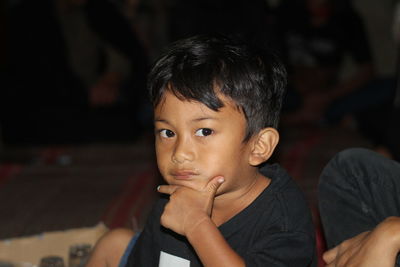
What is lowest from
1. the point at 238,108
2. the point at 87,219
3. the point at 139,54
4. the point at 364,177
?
the point at 87,219

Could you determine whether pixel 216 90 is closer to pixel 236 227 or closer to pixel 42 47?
pixel 236 227

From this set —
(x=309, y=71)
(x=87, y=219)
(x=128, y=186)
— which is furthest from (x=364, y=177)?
(x=309, y=71)

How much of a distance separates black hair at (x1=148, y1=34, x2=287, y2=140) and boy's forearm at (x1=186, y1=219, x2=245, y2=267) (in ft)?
0.59

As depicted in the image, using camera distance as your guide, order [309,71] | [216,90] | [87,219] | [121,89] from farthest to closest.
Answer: [309,71] → [121,89] → [87,219] → [216,90]

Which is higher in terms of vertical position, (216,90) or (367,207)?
(216,90)

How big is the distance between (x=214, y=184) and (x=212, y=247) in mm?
112

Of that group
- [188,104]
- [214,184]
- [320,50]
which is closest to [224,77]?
[188,104]

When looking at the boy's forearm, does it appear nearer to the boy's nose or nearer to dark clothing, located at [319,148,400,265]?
the boy's nose

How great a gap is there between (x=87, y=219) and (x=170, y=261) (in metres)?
0.80

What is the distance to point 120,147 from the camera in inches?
110

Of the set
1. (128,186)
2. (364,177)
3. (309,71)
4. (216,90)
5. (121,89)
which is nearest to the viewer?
(216,90)

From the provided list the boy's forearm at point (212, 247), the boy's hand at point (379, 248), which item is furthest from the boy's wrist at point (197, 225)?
the boy's hand at point (379, 248)

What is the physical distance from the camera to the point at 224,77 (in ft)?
3.46

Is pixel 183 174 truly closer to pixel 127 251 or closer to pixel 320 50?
pixel 127 251
